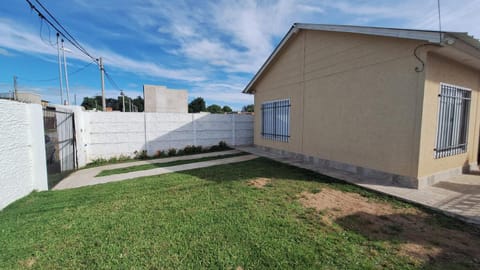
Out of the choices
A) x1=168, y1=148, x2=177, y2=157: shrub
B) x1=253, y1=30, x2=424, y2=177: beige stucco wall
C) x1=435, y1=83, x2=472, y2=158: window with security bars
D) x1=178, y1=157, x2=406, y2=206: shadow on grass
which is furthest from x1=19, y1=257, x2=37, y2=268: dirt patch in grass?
x1=435, y1=83, x2=472, y2=158: window with security bars

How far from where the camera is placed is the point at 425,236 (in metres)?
2.63

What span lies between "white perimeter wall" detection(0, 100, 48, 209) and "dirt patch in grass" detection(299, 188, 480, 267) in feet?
18.3

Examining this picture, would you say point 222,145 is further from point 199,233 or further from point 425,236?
point 425,236

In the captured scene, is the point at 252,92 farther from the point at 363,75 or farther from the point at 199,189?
the point at 199,189

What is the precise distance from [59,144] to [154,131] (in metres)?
3.50

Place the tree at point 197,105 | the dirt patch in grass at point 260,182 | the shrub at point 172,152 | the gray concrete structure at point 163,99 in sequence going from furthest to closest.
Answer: the tree at point 197,105, the gray concrete structure at point 163,99, the shrub at point 172,152, the dirt patch in grass at point 260,182

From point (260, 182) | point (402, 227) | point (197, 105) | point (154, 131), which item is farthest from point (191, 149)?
point (197, 105)

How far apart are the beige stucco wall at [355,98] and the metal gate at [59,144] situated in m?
7.89

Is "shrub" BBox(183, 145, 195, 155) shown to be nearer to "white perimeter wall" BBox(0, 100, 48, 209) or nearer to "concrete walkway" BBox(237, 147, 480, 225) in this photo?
"white perimeter wall" BBox(0, 100, 48, 209)

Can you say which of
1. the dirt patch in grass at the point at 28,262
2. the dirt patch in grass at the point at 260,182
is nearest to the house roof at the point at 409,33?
the dirt patch in grass at the point at 260,182

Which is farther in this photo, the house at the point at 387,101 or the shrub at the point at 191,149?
the shrub at the point at 191,149

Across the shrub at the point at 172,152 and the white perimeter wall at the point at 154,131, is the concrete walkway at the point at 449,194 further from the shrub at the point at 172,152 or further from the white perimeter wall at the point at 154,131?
the shrub at the point at 172,152

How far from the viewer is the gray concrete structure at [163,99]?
18489mm

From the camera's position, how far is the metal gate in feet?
17.4
